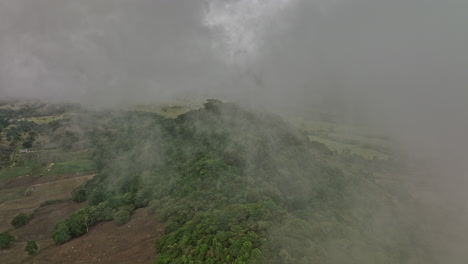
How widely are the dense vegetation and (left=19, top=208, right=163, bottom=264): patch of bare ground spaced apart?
1.86 meters

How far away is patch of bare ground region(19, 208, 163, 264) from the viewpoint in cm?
4325

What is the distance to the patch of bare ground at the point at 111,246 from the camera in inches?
1703

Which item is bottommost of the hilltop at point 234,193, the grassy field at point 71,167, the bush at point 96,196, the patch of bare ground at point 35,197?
the patch of bare ground at point 35,197

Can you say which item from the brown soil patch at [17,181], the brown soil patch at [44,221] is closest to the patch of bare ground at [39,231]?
the brown soil patch at [44,221]

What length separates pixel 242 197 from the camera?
168 ft

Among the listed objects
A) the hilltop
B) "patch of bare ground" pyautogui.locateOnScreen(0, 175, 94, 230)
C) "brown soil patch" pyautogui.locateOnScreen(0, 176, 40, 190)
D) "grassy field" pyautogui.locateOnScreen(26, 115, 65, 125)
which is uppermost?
"grassy field" pyautogui.locateOnScreen(26, 115, 65, 125)


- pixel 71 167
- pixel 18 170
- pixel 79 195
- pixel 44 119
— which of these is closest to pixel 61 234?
pixel 79 195

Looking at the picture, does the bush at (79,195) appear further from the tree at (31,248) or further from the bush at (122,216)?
the bush at (122,216)

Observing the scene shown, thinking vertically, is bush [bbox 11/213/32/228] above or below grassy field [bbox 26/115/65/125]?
below

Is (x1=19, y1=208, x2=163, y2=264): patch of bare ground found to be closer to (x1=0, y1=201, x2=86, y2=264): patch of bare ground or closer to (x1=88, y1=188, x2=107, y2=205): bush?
(x1=0, y1=201, x2=86, y2=264): patch of bare ground

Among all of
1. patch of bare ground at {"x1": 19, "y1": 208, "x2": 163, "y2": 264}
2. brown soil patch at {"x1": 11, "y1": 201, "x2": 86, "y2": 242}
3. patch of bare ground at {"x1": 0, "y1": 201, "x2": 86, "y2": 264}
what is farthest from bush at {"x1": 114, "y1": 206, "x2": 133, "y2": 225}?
brown soil patch at {"x1": 11, "y1": 201, "x2": 86, "y2": 242}

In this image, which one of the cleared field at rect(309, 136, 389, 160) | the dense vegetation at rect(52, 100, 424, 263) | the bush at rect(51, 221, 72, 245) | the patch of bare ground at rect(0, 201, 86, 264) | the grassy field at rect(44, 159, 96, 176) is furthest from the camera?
the cleared field at rect(309, 136, 389, 160)

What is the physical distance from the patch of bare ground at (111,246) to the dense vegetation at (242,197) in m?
1.86

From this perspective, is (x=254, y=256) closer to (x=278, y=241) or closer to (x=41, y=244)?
(x=278, y=241)
